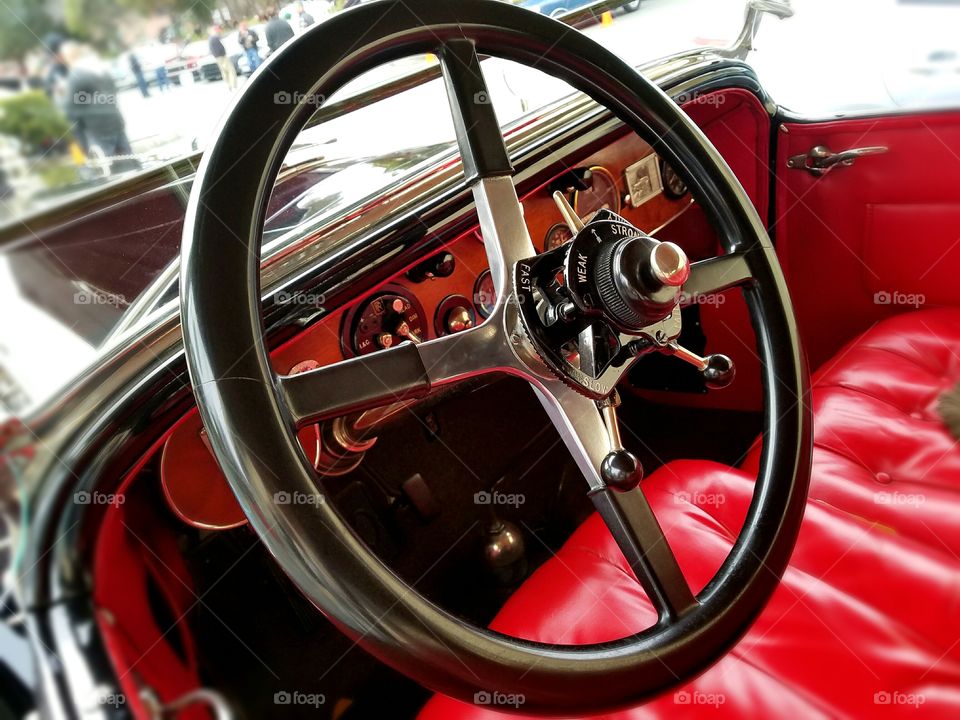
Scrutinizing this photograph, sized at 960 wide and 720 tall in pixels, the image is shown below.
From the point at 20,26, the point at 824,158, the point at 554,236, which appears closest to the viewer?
the point at 20,26

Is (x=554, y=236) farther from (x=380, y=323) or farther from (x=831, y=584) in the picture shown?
(x=831, y=584)

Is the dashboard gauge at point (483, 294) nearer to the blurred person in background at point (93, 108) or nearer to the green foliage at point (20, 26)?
the blurred person in background at point (93, 108)

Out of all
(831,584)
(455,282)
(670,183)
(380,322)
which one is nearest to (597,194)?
(670,183)

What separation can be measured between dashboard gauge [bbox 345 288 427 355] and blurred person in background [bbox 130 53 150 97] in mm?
374

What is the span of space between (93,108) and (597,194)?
0.82m

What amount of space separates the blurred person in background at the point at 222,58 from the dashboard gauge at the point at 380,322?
0.32 metres

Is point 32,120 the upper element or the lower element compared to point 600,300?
upper

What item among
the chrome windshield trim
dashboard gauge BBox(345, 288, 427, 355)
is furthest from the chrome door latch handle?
dashboard gauge BBox(345, 288, 427, 355)

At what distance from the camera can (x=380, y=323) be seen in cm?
98

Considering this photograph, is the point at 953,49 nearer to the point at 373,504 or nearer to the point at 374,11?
the point at 374,11

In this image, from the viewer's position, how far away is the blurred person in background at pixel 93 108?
0.74m

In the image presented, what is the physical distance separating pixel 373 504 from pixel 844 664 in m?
0.91

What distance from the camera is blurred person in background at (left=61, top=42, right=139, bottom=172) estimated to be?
Answer: 29.2 inches

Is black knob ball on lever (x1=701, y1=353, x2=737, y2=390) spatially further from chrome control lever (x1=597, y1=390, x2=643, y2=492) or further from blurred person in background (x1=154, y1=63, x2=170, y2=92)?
blurred person in background (x1=154, y1=63, x2=170, y2=92)
